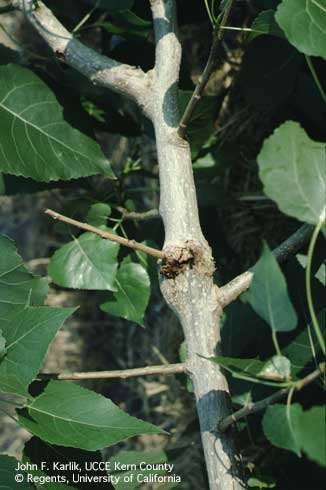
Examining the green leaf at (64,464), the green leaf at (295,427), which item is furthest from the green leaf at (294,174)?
the green leaf at (64,464)

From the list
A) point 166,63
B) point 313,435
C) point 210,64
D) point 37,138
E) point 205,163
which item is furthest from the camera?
point 205,163

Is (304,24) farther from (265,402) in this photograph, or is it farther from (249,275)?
(265,402)

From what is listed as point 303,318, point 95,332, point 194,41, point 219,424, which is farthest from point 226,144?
point 95,332

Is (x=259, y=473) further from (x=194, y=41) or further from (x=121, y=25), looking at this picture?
(x=194, y=41)

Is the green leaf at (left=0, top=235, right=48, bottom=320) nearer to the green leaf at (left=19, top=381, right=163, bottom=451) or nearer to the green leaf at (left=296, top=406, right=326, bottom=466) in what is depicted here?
the green leaf at (left=19, top=381, right=163, bottom=451)

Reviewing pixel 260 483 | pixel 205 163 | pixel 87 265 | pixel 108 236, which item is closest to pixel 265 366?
pixel 108 236

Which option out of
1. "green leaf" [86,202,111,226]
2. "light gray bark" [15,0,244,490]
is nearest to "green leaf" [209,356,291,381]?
"light gray bark" [15,0,244,490]
